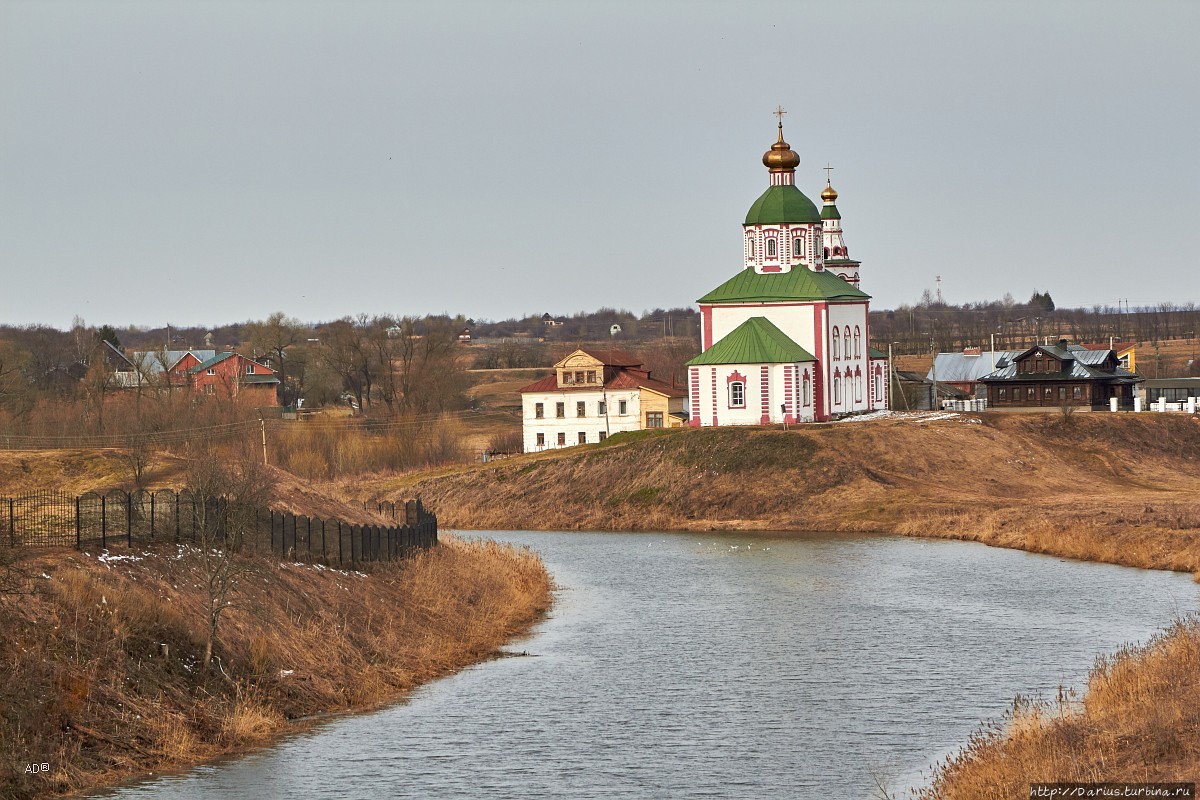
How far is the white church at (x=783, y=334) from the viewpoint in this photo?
8112cm

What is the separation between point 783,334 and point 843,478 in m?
14.2

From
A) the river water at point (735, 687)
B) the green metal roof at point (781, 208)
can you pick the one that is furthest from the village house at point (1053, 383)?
the river water at point (735, 687)

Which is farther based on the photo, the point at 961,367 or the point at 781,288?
the point at 961,367

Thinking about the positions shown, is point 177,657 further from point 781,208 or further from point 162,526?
point 781,208

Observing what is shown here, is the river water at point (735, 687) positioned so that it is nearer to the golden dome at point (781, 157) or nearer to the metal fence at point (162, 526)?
the metal fence at point (162, 526)

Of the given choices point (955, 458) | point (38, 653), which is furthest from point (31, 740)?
point (955, 458)

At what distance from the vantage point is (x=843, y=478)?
71250 millimetres

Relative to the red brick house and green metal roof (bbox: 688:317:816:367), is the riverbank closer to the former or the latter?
green metal roof (bbox: 688:317:816:367)

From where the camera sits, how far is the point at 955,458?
245ft

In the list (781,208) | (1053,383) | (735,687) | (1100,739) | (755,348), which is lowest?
(735,687)

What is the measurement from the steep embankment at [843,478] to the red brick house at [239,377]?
2441cm

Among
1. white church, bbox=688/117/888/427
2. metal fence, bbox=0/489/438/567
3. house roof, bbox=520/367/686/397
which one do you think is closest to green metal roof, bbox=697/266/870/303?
white church, bbox=688/117/888/427

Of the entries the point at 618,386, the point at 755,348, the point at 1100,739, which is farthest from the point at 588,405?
the point at 1100,739

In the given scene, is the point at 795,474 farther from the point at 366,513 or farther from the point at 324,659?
the point at 324,659
